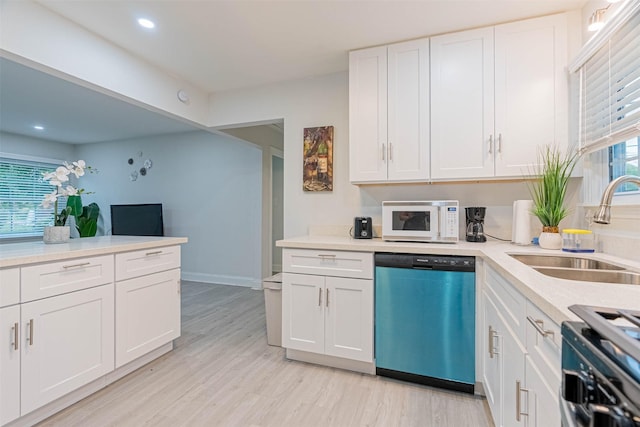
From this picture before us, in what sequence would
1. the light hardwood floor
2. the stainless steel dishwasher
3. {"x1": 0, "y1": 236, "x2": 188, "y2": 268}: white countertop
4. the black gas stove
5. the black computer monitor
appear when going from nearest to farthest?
the black gas stove
{"x1": 0, "y1": 236, "x2": 188, "y2": 268}: white countertop
the light hardwood floor
the stainless steel dishwasher
the black computer monitor

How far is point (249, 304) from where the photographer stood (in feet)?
12.8

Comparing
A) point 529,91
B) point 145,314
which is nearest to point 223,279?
point 145,314

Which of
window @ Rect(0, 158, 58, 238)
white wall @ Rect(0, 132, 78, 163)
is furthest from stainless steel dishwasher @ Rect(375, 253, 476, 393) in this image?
white wall @ Rect(0, 132, 78, 163)

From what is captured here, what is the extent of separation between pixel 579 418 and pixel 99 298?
2.35 metres

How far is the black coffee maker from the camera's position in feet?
7.50

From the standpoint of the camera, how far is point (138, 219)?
203 inches

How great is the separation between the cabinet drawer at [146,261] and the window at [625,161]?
10.0 feet

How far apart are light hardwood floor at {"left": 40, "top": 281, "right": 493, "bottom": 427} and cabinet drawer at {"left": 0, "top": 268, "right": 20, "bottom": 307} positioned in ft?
2.44

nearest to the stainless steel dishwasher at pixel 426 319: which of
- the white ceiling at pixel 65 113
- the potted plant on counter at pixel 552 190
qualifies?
the potted plant on counter at pixel 552 190

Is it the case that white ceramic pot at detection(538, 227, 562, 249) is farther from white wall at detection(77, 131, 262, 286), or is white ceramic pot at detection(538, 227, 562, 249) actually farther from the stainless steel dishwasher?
white wall at detection(77, 131, 262, 286)

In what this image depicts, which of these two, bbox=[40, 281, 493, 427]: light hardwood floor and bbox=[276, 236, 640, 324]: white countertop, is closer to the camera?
bbox=[276, 236, 640, 324]: white countertop

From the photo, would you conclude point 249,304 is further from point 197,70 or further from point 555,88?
point 555,88

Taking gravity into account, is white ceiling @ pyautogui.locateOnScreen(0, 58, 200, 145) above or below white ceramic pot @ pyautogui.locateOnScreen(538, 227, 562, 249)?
above

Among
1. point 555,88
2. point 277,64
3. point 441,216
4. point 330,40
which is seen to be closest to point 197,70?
point 277,64
